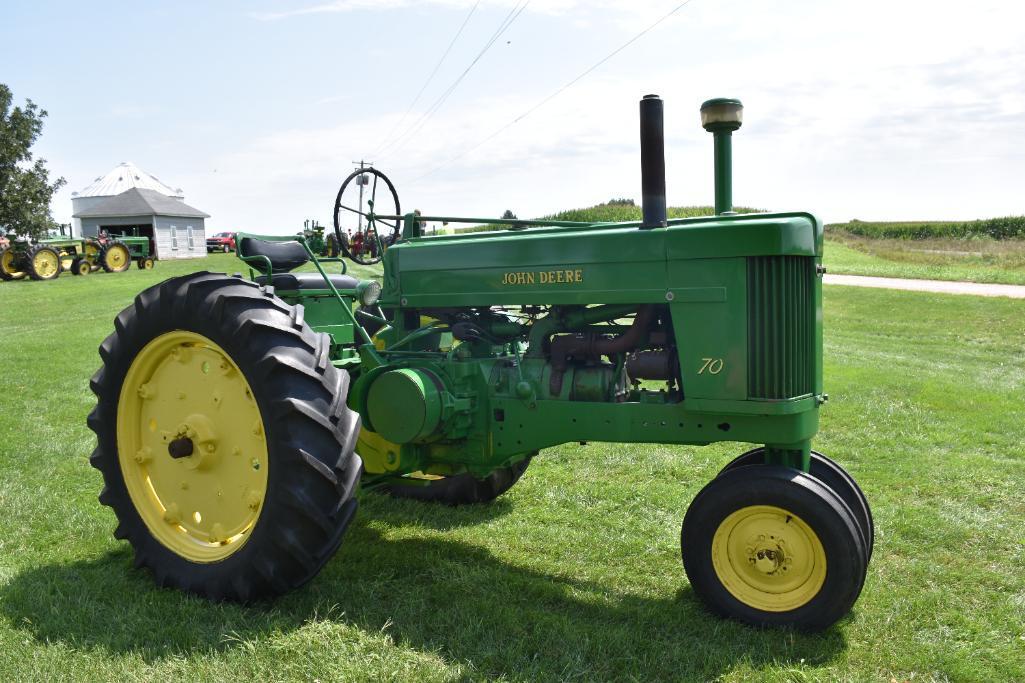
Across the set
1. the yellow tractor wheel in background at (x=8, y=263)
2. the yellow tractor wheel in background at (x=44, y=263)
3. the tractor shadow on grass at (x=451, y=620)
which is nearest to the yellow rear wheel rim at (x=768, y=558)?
the tractor shadow on grass at (x=451, y=620)

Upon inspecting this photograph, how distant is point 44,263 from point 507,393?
25.2 metres

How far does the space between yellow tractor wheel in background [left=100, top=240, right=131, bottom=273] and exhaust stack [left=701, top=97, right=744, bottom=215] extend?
89.5ft

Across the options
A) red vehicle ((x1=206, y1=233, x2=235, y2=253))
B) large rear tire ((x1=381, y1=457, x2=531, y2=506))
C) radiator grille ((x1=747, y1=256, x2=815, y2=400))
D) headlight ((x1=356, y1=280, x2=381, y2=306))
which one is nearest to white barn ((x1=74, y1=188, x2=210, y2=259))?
red vehicle ((x1=206, y1=233, x2=235, y2=253))

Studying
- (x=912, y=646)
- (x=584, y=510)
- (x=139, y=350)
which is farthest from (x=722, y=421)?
(x=139, y=350)

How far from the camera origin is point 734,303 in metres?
3.45

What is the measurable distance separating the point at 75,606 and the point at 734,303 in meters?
3.10

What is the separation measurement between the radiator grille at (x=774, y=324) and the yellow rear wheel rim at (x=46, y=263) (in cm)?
2578

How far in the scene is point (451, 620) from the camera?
350cm

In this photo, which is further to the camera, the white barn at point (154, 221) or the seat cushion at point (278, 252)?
the white barn at point (154, 221)

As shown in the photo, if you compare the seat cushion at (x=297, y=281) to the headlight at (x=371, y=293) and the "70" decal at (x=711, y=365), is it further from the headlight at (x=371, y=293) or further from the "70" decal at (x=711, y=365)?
the "70" decal at (x=711, y=365)

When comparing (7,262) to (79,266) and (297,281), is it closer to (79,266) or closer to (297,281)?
(79,266)

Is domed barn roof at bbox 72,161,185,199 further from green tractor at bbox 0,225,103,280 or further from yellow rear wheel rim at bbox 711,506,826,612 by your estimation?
yellow rear wheel rim at bbox 711,506,826,612

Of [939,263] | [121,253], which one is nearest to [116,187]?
[121,253]

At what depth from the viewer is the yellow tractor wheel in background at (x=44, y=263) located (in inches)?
960
